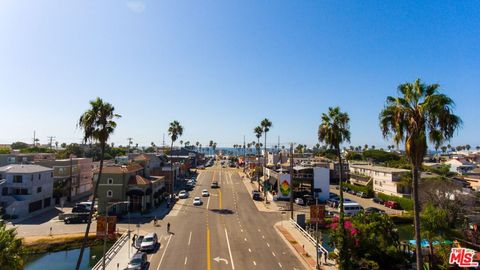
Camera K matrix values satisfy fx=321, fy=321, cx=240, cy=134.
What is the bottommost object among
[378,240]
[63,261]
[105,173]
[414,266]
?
[63,261]

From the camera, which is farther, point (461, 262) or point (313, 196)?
point (313, 196)

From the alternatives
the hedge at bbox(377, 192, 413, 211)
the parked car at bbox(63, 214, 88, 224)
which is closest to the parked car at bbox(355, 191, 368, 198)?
the hedge at bbox(377, 192, 413, 211)

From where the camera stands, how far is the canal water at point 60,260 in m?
38.2

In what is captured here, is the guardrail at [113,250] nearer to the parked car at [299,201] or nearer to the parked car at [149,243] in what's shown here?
the parked car at [149,243]

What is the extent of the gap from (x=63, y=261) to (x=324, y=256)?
31.6 m

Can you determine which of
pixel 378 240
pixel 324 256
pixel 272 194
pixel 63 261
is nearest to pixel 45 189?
pixel 63 261

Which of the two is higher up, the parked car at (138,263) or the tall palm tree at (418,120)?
the tall palm tree at (418,120)

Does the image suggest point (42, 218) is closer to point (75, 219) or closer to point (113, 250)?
point (75, 219)

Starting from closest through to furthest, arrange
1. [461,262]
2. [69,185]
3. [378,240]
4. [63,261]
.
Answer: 1. [461,262]
2. [378,240]
3. [63,261]
4. [69,185]

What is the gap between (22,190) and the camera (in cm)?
6075

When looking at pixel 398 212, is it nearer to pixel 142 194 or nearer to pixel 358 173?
pixel 358 173

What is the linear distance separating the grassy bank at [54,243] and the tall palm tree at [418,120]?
42.6m

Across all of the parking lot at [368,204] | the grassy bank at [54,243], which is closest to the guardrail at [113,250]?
the grassy bank at [54,243]

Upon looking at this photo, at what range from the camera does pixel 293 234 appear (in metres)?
46.6
